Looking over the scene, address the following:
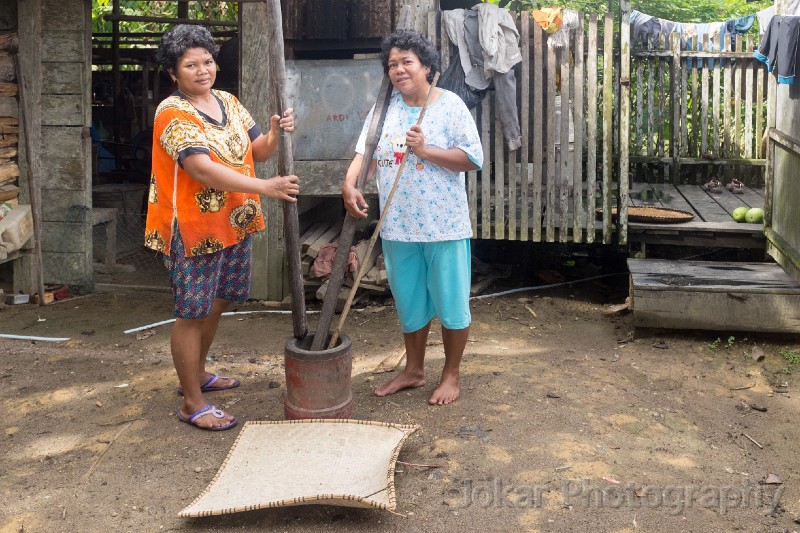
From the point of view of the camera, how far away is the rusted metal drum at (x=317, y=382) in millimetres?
3881

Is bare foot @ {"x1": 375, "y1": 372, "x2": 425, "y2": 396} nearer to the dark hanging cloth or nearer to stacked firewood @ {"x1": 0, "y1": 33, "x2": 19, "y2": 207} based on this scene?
the dark hanging cloth

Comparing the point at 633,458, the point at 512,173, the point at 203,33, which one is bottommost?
the point at 633,458

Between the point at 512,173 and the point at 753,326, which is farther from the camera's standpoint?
the point at 512,173

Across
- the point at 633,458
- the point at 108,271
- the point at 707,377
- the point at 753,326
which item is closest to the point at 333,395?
the point at 633,458

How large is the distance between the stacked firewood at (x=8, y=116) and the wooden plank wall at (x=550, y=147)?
3.70 meters

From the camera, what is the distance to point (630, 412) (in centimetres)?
431

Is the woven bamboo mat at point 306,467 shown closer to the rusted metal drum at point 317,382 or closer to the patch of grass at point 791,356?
the rusted metal drum at point 317,382

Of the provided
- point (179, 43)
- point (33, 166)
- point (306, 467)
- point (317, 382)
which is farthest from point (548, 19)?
point (33, 166)

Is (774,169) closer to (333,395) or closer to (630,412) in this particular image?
(630,412)

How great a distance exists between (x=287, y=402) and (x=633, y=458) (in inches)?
63.5

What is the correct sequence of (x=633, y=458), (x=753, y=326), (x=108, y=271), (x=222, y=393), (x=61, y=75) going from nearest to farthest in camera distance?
(x=633, y=458), (x=222, y=393), (x=753, y=326), (x=61, y=75), (x=108, y=271)

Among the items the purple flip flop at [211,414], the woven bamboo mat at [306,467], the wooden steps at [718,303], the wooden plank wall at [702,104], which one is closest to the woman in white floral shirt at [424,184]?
the woven bamboo mat at [306,467]

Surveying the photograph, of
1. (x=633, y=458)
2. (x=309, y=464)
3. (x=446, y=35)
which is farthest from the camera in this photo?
(x=446, y=35)

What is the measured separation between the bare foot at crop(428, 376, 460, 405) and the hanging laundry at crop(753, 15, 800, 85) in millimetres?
3146
